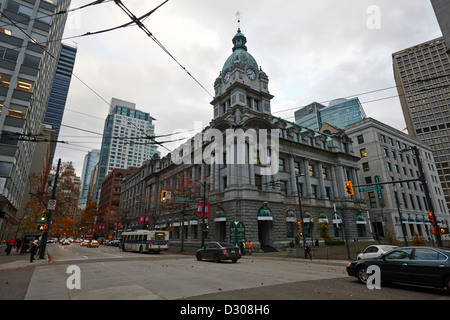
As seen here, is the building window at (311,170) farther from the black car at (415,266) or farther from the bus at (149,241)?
the black car at (415,266)

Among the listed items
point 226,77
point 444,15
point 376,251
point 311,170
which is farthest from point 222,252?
point 226,77

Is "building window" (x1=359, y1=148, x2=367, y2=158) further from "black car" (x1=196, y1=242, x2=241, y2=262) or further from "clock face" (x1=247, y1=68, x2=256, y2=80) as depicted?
"black car" (x1=196, y1=242, x2=241, y2=262)

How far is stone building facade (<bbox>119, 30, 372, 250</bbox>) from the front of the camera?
33.7 metres

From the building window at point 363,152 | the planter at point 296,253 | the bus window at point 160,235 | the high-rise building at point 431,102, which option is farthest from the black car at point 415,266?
the high-rise building at point 431,102

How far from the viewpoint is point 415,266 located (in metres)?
8.16

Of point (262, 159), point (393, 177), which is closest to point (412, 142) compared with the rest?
point (393, 177)

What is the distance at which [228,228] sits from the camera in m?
32.5

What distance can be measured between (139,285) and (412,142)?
7723cm

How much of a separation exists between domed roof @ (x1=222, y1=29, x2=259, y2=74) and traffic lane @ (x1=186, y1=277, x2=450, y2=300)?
39.4 m

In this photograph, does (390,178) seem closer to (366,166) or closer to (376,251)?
(366,166)

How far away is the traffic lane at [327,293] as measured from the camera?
703 centimetres

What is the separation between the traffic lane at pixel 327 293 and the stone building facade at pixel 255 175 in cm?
2050
